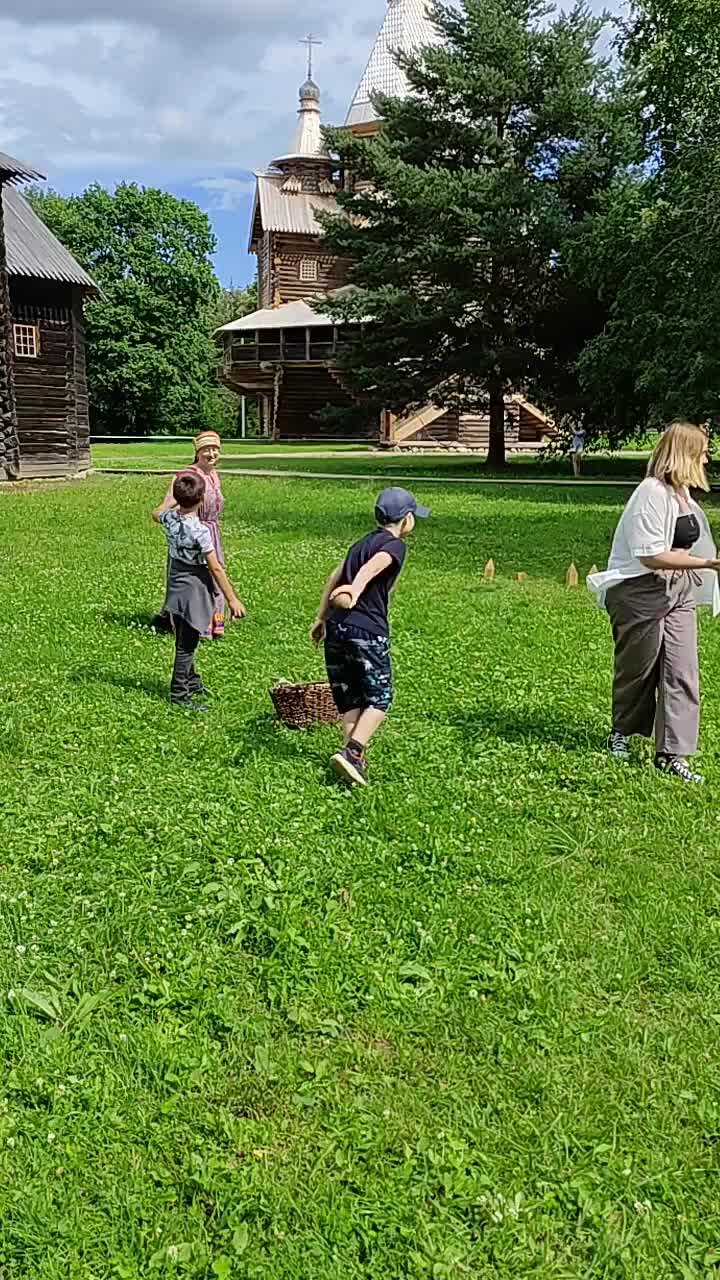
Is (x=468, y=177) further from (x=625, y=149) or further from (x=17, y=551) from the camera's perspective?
(x=17, y=551)

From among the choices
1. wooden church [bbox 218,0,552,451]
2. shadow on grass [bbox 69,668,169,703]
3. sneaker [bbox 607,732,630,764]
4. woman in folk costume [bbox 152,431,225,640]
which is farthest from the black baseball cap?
wooden church [bbox 218,0,552,451]

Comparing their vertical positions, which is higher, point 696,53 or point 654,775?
point 696,53

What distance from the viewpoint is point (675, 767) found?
651 centimetres

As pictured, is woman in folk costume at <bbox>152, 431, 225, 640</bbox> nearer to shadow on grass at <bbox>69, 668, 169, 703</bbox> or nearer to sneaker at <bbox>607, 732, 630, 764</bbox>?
shadow on grass at <bbox>69, 668, 169, 703</bbox>

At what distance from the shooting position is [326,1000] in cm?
421

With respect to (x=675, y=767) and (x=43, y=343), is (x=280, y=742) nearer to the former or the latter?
(x=675, y=767)

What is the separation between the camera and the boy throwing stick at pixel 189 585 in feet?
25.9

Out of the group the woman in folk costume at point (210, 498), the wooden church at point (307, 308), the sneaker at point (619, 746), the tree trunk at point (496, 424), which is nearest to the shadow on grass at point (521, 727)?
the sneaker at point (619, 746)

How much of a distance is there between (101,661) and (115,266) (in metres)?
62.4

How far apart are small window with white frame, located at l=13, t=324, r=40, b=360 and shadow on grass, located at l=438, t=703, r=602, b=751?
86.2 ft

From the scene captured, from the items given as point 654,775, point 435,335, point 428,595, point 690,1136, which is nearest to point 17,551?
point 428,595

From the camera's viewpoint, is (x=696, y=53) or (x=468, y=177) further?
(x=468, y=177)

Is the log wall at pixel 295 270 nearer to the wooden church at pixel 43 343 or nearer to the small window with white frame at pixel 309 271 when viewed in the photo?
the small window with white frame at pixel 309 271

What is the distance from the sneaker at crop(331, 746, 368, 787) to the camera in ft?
20.1
